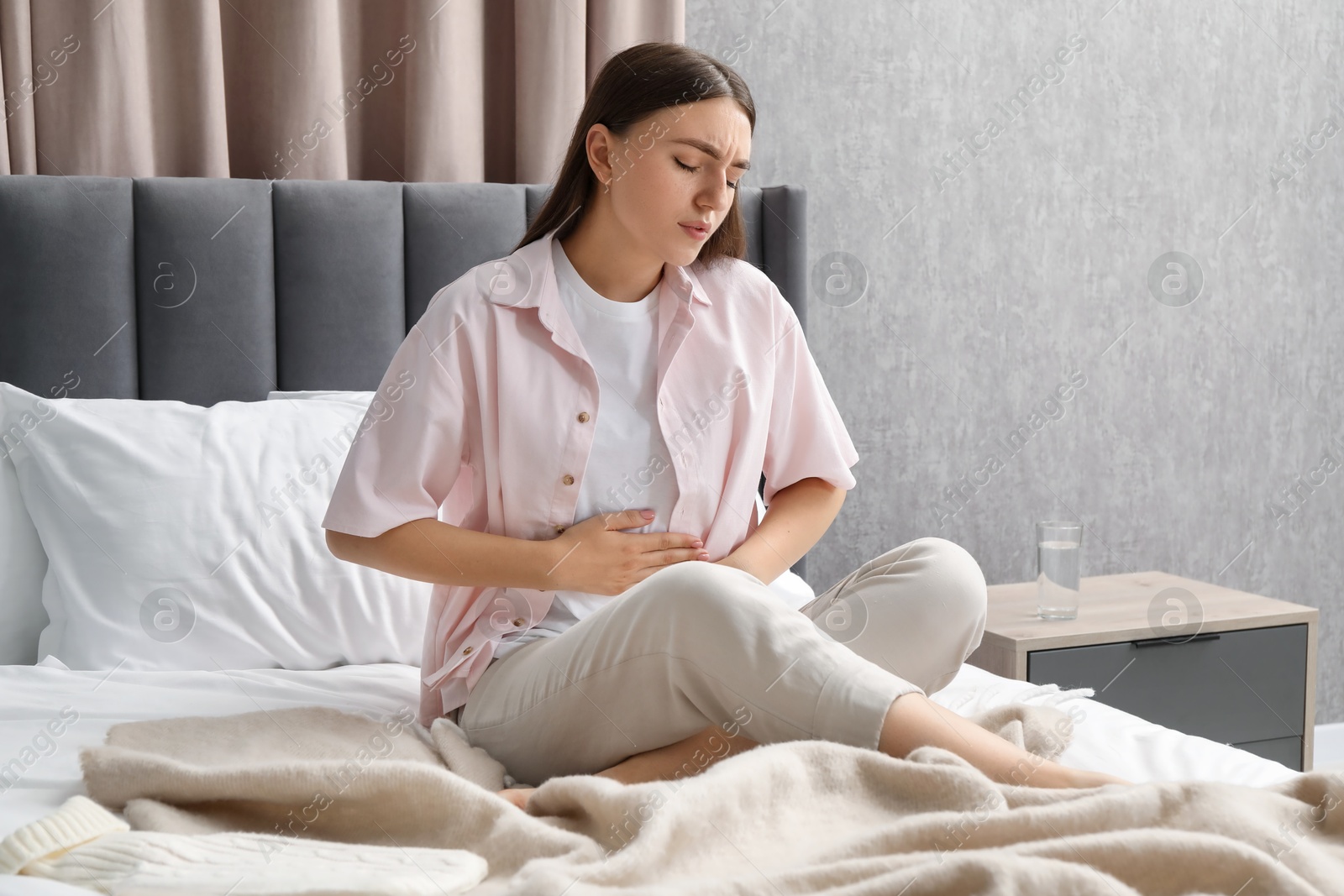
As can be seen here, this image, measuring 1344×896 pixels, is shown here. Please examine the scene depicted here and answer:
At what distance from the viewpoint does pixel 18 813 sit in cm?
98

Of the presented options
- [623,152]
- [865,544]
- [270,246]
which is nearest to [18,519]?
[270,246]

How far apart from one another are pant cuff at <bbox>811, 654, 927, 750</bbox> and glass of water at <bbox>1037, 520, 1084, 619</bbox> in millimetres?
1114

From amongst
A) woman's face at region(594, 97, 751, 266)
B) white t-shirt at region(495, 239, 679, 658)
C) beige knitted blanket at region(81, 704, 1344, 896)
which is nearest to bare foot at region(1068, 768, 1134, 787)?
beige knitted blanket at region(81, 704, 1344, 896)

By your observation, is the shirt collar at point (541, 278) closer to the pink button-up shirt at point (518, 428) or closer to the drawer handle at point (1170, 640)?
the pink button-up shirt at point (518, 428)

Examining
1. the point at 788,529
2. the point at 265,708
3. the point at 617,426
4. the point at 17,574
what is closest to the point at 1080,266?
the point at 788,529

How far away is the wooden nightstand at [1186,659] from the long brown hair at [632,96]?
0.92 metres

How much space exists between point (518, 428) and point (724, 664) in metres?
0.40

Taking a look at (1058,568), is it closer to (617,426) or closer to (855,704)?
(617,426)

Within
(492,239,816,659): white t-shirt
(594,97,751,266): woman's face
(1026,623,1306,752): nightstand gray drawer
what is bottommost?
(1026,623,1306,752): nightstand gray drawer

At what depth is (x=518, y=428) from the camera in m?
1.29

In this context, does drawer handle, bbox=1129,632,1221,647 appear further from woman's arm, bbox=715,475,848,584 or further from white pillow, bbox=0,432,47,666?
white pillow, bbox=0,432,47,666

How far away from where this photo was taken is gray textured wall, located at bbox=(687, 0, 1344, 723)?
2.31 m

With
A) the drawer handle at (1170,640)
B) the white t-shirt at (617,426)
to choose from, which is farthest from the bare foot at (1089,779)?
the drawer handle at (1170,640)

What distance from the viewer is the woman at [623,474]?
1.10 metres
